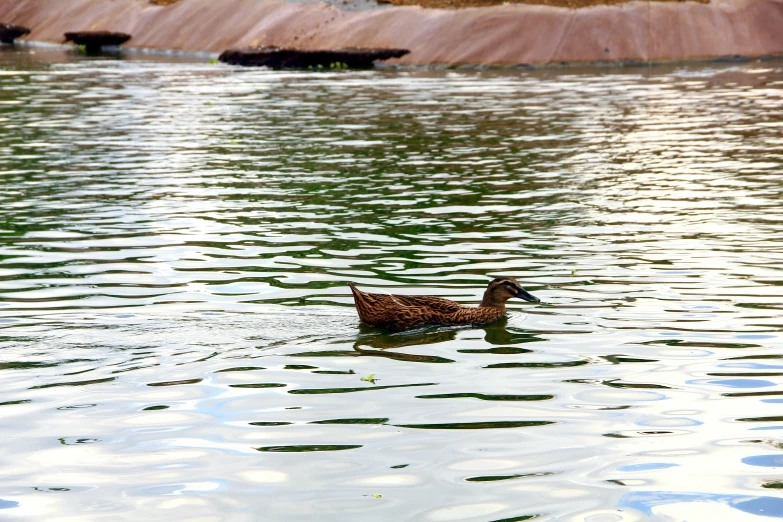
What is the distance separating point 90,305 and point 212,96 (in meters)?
30.3

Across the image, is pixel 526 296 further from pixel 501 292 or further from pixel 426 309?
pixel 426 309

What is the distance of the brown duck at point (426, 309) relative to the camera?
12602 millimetres

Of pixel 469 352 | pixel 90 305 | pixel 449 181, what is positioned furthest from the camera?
pixel 449 181

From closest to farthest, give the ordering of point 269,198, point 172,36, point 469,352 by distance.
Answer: point 469,352
point 269,198
point 172,36

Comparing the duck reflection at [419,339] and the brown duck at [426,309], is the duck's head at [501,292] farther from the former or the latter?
the duck reflection at [419,339]

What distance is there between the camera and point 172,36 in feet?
239

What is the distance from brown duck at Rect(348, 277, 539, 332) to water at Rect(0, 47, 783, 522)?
166 millimetres

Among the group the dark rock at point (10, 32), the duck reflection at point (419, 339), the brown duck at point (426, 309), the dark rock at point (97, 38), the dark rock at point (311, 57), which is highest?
the dark rock at point (10, 32)

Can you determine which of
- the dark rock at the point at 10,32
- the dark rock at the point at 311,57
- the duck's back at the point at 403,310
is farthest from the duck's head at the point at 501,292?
the dark rock at the point at 10,32

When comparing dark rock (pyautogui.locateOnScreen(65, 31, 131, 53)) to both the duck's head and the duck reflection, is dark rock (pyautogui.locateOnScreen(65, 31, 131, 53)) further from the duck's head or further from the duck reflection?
the duck reflection

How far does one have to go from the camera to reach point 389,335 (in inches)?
503

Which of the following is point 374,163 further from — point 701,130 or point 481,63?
point 481,63

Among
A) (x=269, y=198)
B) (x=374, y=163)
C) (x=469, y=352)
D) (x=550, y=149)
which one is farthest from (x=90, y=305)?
(x=550, y=149)

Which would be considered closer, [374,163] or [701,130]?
[374,163]
